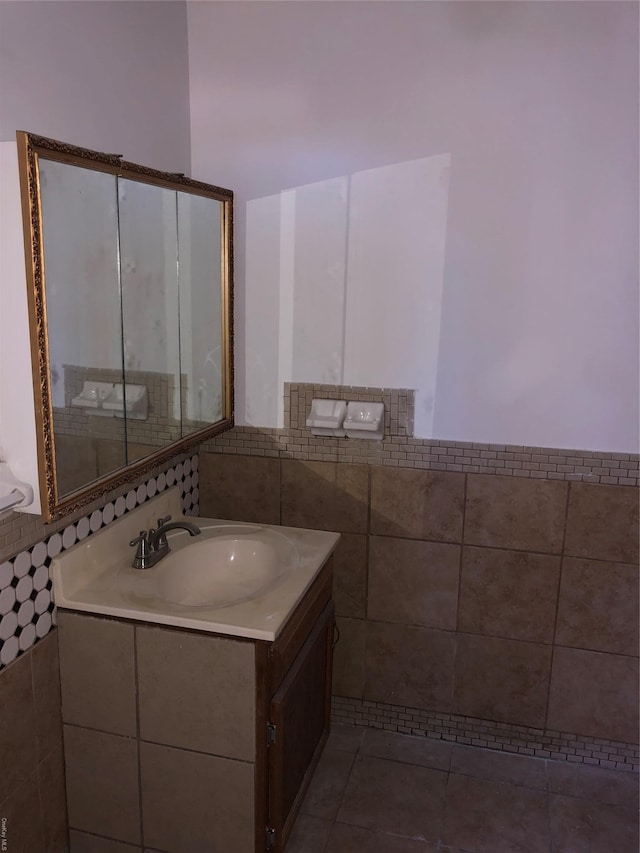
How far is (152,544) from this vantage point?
1.95m

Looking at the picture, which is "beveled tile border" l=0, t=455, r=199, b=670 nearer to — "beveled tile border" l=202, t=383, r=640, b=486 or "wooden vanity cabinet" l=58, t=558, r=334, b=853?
"wooden vanity cabinet" l=58, t=558, r=334, b=853

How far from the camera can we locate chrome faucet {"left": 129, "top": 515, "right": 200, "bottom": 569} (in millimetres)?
1901

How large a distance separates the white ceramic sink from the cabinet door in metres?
0.22

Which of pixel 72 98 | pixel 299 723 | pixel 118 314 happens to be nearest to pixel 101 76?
pixel 72 98

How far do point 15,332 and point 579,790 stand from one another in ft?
6.94

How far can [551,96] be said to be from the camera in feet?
6.58

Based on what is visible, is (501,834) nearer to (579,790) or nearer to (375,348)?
(579,790)

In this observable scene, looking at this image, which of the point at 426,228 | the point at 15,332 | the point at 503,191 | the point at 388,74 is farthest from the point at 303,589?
the point at 388,74

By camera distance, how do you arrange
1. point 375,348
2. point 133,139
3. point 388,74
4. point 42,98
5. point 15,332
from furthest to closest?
point 375,348, point 388,74, point 133,139, point 42,98, point 15,332

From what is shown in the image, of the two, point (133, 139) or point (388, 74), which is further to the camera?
point (388, 74)

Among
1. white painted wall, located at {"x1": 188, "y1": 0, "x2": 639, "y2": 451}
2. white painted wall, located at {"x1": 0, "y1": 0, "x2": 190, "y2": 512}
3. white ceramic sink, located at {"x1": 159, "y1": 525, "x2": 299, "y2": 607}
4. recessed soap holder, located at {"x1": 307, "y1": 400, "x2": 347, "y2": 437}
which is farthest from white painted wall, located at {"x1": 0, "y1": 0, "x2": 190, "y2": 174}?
white ceramic sink, located at {"x1": 159, "y1": 525, "x2": 299, "y2": 607}

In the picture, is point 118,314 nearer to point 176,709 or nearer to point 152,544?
point 152,544

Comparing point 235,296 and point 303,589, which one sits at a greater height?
point 235,296

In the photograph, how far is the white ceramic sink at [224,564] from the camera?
1.97 m
